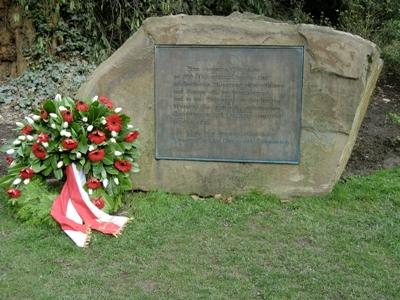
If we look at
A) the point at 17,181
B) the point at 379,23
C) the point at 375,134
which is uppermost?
the point at 379,23

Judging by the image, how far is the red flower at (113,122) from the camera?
502 cm

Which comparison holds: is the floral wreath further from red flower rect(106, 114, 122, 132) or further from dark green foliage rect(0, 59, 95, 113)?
dark green foliage rect(0, 59, 95, 113)

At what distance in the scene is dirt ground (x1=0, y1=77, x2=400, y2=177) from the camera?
250 inches

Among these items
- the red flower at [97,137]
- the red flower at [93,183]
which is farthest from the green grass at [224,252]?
the red flower at [97,137]

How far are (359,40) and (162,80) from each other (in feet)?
5.91

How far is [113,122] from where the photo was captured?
505cm

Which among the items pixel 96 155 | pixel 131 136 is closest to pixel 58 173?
pixel 96 155

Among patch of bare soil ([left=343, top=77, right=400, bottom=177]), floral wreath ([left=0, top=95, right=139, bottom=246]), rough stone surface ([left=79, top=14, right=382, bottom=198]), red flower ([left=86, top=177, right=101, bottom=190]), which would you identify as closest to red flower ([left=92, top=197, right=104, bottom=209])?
floral wreath ([left=0, top=95, right=139, bottom=246])

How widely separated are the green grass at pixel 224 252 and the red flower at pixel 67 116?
0.91 metres

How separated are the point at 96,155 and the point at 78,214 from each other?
502 mm

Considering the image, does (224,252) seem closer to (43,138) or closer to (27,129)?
(43,138)

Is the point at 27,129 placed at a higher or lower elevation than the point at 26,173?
higher

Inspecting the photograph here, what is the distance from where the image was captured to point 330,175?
5363 millimetres

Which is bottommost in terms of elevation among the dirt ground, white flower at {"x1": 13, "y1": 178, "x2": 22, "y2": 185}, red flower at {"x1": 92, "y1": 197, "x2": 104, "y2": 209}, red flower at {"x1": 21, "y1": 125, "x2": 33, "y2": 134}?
the dirt ground
